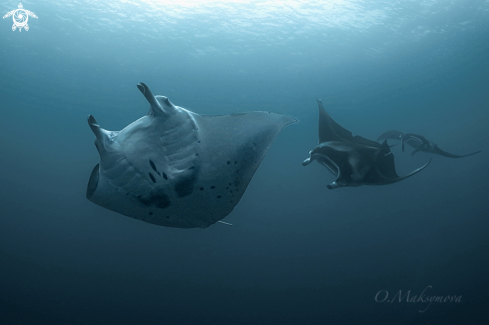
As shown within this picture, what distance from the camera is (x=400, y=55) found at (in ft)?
61.6

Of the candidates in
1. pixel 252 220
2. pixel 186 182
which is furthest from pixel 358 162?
pixel 252 220

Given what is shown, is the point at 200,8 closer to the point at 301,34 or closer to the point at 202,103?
the point at 301,34

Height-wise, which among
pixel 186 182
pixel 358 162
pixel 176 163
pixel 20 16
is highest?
pixel 20 16

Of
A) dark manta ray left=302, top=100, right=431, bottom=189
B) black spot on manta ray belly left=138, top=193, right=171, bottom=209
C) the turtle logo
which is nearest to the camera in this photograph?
black spot on manta ray belly left=138, top=193, right=171, bottom=209

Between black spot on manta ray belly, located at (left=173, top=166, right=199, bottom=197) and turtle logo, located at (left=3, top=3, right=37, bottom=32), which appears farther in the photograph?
turtle logo, located at (left=3, top=3, right=37, bottom=32)

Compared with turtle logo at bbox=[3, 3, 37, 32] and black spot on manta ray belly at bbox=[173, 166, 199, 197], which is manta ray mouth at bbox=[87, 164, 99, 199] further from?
turtle logo at bbox=[3, 3, 37, 32]

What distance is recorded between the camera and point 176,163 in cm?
225

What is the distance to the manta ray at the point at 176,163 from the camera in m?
2.13

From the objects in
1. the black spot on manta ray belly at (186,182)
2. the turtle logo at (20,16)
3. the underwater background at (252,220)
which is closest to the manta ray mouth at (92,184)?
the black spot on manta ray belly at (186,182)

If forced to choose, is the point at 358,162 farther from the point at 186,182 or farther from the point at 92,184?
the point at 92,184

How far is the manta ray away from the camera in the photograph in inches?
83.7

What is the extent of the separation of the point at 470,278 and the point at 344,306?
21.4 ft

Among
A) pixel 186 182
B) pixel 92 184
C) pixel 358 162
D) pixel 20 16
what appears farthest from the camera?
pixel 20 16

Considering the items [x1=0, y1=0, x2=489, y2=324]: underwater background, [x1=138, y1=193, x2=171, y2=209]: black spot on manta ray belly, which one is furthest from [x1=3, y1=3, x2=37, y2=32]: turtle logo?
[x1=138, y1=193, x2=171, y2=209]: black spot on manta ray belly
